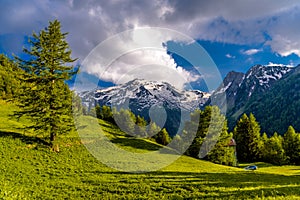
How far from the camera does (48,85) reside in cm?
3216

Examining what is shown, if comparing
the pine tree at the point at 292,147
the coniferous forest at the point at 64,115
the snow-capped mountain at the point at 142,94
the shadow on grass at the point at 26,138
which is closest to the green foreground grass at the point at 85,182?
the shadow on grass at the point at 26,138

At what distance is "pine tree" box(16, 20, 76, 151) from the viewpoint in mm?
30766

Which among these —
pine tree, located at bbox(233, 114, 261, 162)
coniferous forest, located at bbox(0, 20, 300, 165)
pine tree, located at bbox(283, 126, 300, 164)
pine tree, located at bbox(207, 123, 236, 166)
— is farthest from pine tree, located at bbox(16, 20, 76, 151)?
pine tree, located at bbox(283, 126, 300, 164)

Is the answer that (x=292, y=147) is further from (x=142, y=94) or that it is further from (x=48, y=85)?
(x=48, y=85)

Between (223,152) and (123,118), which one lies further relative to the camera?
(223,152)

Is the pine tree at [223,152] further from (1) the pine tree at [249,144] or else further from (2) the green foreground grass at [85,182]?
(2) the green foreground grass at [85,182]

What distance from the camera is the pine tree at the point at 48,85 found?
3077cm

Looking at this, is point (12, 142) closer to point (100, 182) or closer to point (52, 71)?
point (52, 71)

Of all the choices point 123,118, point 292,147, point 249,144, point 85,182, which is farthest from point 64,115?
point 292,147

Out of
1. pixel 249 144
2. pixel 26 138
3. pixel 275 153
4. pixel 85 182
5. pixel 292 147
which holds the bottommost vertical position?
pixel 85 182

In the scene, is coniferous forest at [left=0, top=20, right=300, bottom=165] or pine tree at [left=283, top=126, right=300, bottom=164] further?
pine tree at [left=283, top=126, right=300, bottom=164]

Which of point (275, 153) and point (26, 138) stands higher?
point (26, 138)

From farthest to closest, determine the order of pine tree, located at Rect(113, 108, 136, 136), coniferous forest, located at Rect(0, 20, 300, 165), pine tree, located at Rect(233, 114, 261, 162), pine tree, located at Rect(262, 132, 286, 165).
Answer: pine tree, located at Rect(233, 114, 261, 162), pine tree, located at Rect(262, 132, 286, 165), pine tree, located at Rect(113, 108, 136, 136), coniferous forest, located at Rect(0, 20, 300, 165)

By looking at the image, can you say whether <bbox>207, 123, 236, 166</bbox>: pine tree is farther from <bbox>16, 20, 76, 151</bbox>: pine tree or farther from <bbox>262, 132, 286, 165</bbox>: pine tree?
<bbox>16, 20, 76, 151</bbox>: pine tree
